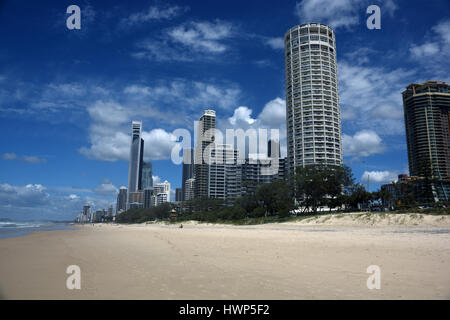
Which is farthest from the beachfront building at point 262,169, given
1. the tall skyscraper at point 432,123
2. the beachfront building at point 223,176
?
the tall skyscraper at point 432,123

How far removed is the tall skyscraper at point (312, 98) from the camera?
398 ft

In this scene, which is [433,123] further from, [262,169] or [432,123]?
[262,169]

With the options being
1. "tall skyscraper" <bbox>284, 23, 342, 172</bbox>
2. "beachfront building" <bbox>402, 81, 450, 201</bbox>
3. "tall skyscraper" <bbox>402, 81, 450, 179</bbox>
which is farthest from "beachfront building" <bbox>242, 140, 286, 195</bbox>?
"beachfront building" <bbox>402, 81, 450, 201</bbox>

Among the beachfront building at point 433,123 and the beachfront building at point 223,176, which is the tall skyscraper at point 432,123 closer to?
the beachfront building at point 433,123

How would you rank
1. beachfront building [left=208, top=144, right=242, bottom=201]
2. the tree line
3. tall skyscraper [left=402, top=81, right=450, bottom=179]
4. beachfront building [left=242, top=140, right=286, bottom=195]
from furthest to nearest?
beachfront building [left=208, top=144, right=242, bottom=201]
beachfront building [left=242, top=140, right=286, bottom=195]
tall skyscraper [left=402, top=81, right=450, bottom=179]
the tree line

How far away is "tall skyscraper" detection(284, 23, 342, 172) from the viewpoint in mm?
121188

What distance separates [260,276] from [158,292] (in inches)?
112

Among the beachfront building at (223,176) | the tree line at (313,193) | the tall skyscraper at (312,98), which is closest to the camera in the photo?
the tree line at (313,193)

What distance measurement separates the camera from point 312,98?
411ft

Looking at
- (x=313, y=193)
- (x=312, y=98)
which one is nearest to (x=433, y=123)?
(x=312, y=98)

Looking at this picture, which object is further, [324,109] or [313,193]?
[324,109]

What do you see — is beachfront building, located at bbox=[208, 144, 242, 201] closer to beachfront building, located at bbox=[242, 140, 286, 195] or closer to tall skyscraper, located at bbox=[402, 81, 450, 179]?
beachfront building, located at bbox=[242, 140, 286, 195]
